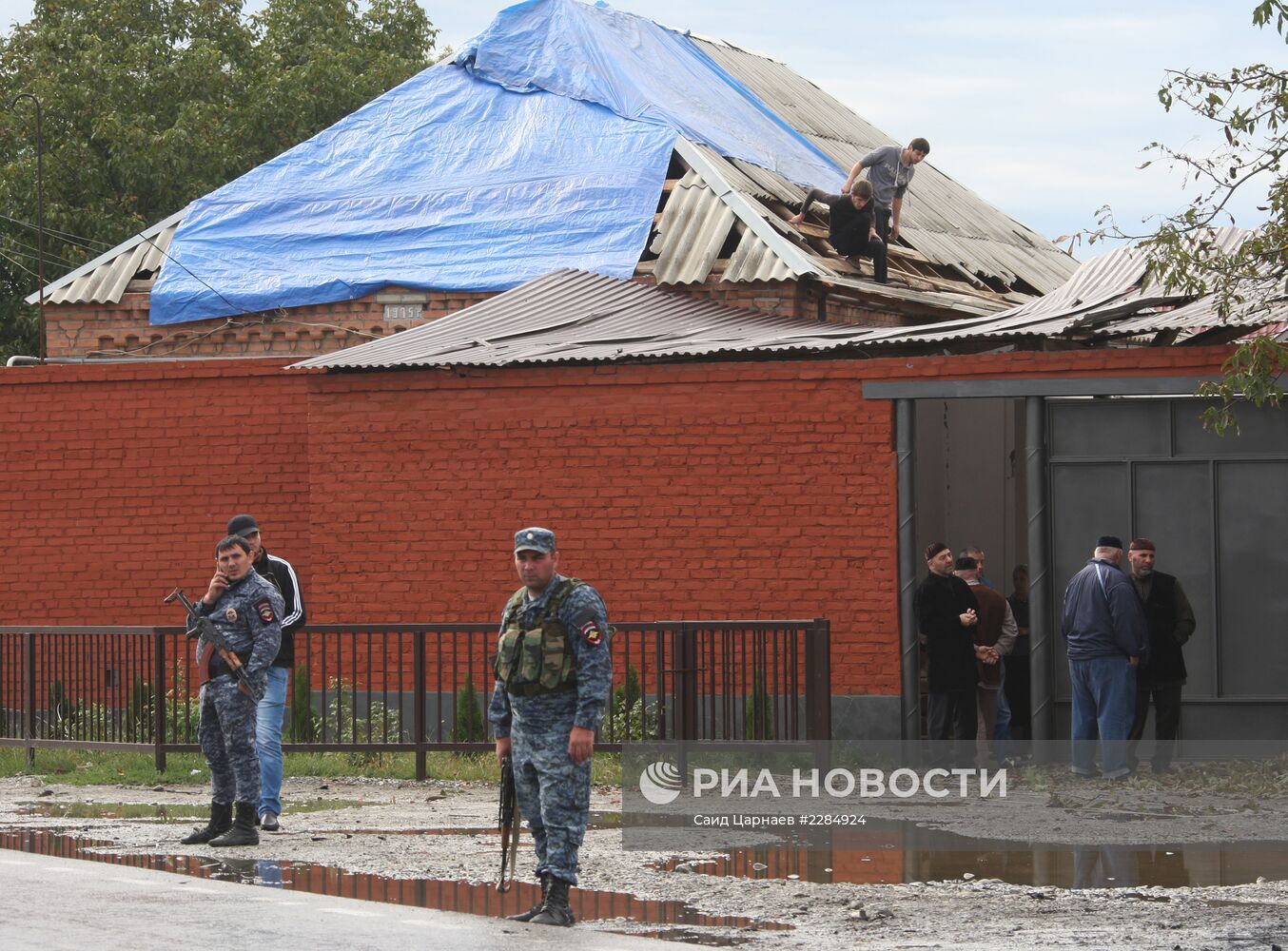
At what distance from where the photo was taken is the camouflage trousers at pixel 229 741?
10.3 metres

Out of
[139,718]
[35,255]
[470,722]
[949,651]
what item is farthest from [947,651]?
[35,255]

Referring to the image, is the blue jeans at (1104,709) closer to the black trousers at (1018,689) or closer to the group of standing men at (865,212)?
the black trousers at (1018,689)

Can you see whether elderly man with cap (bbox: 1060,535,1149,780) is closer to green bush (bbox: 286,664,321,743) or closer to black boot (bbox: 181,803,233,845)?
green bush (bbox: 286,664,321,743)

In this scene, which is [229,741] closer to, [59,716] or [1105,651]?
[59,716]

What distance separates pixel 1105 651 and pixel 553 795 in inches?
229

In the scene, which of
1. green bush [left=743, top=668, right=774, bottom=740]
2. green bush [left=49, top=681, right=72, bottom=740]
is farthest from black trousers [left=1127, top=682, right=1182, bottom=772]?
green bush [left=49, top=681, right=72, bottom=740]

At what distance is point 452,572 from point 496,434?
4.00 feet

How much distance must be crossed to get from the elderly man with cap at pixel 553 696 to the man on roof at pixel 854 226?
481 inches

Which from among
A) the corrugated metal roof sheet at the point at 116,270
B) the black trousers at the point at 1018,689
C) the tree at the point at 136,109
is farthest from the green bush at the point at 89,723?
the tree at the point at 136,109

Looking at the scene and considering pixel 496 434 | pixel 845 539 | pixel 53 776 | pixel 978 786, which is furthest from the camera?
pixel 496 434

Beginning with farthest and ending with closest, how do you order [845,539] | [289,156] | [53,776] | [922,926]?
[289,156], [845,539], [53,776], [922,926]

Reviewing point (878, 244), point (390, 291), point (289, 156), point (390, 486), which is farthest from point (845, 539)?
point (289, 156)

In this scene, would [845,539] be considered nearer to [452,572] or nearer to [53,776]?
[452,572]

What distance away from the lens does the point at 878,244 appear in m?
20.0
